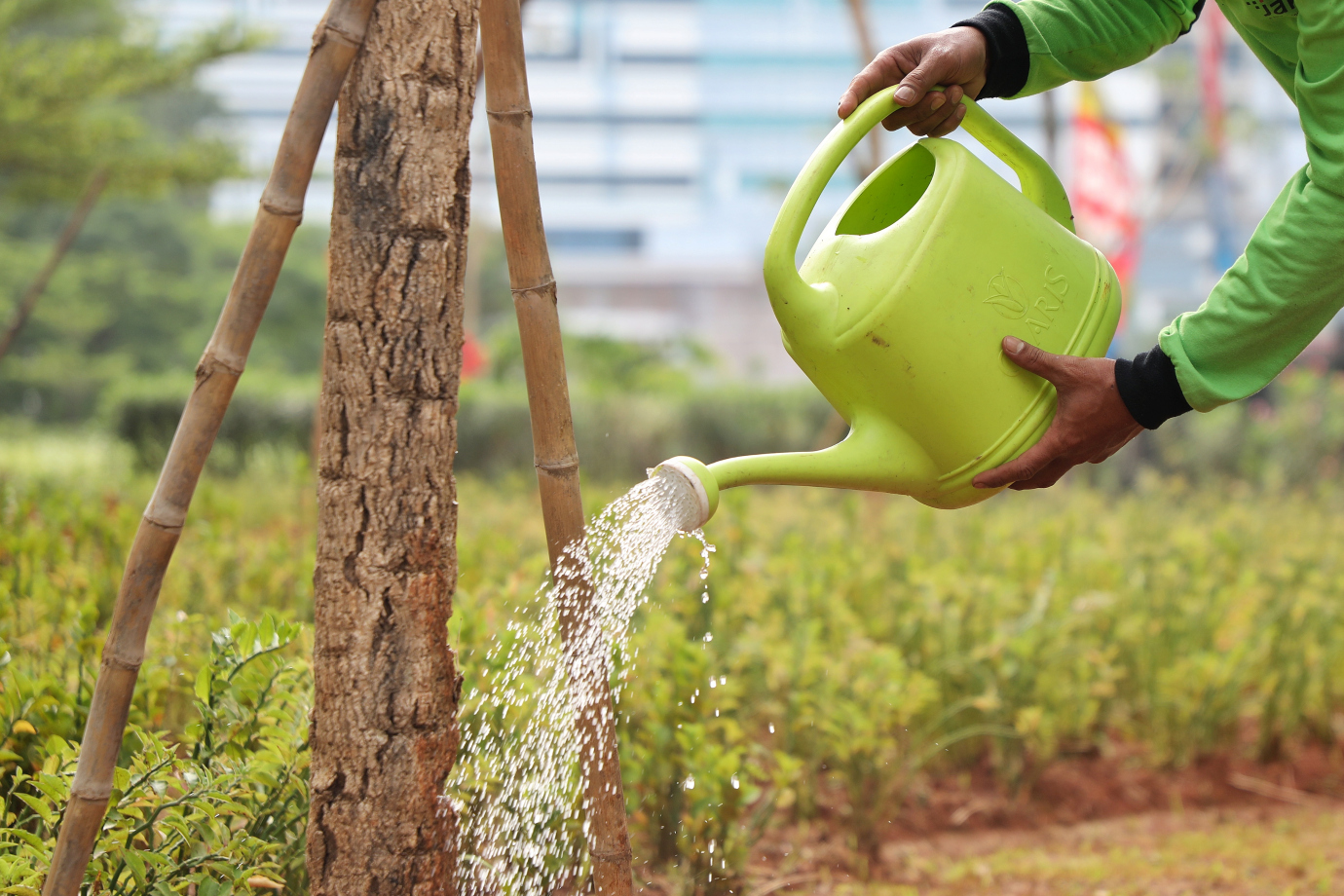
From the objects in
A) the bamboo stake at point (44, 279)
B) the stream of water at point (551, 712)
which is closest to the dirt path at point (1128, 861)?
the stream of water at point (551, 712)

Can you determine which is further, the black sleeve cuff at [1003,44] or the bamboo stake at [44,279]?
the bamboo stake at [44,279]

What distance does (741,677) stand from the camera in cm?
→ 226

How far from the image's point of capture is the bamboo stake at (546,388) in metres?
1.30

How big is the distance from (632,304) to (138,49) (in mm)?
45563

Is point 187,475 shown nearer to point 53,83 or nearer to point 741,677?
point 741,677

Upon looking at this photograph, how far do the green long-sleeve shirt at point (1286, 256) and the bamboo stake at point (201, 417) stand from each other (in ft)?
3.43

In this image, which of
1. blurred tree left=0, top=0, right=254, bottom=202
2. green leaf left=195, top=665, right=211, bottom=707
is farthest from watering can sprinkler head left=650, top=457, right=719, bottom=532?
blurred tree left=0, top=0, right=254, bottom=202

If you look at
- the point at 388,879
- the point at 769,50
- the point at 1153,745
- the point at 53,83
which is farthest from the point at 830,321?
the point at 769,50

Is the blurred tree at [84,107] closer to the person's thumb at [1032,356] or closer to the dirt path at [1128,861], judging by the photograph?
the dirt path at [1128,861]

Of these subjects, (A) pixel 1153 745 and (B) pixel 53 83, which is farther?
(B) pixel 53 83

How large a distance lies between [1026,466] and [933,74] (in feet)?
1.72

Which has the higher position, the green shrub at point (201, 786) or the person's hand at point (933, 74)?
A: the person's hand at point (933, 74)

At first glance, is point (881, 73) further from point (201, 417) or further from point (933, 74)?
point (201, 417)

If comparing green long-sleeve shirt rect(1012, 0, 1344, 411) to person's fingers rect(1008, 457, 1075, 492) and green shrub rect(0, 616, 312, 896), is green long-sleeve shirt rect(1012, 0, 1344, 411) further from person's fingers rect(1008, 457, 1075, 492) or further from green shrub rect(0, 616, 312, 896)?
green shrub rect(0, 616, 312, 896)
